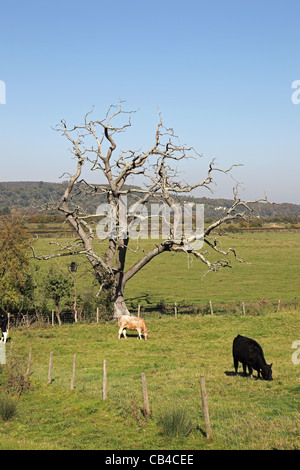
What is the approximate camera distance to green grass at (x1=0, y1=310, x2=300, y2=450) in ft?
37.0

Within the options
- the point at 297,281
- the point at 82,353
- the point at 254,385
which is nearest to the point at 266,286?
the point at 297,281

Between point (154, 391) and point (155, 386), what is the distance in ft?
2.08

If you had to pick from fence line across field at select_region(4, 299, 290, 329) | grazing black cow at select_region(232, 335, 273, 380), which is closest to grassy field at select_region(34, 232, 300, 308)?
fence line across field at select_region(4, 299, 290, 329)

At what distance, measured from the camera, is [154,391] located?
15.9 metres

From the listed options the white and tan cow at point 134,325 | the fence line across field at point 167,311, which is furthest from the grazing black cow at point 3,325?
the white and tan cow at point 134,325

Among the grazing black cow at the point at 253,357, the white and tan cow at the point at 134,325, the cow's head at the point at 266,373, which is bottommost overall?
the white and tan cow at the point at 134,325

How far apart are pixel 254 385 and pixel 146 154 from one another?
19.9m

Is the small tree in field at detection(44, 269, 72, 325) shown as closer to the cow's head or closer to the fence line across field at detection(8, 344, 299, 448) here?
the fence line across field at detection(8, 344, 299, 448)

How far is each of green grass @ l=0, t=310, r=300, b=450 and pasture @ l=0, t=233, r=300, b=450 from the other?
33 millimetres

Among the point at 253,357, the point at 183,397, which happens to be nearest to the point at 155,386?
the point at 183,397

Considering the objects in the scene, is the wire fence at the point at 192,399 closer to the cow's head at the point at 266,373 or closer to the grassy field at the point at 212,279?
the cow's head at the point at 266,373

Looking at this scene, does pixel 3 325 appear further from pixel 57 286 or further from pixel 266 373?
pixel 266 373

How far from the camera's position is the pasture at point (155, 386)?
11.3 m

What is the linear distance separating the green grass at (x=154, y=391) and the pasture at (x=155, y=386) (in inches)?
1.3
